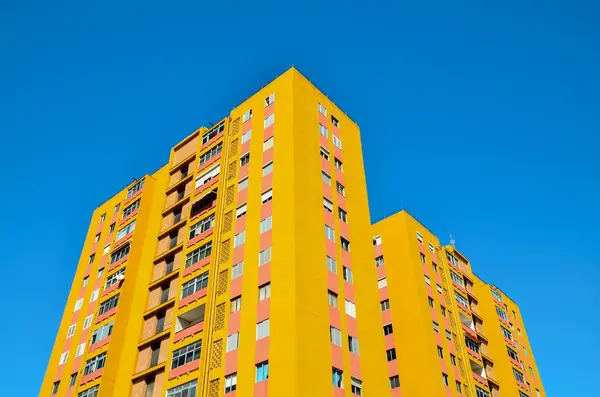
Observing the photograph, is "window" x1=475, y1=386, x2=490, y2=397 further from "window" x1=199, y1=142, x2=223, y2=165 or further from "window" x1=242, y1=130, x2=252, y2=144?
"window" x1=199, y1=142, x2=223, y2=165

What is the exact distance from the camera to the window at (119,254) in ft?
193

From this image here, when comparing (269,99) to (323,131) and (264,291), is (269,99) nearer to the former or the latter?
(323,131)

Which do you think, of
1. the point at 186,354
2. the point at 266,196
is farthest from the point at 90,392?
the point at 266,196

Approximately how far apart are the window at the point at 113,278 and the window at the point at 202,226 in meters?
9.94

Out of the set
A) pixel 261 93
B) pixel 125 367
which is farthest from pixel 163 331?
pixel 261 93

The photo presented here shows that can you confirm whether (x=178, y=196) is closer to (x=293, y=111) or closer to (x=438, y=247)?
(x=293, y=111)

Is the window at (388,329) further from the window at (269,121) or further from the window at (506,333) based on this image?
the window at (506,333)

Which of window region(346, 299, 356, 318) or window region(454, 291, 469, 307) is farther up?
window region(454, 291, 469, 307)

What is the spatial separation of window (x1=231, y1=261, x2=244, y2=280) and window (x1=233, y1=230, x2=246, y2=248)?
1.92 meters

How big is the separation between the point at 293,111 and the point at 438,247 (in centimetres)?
3139

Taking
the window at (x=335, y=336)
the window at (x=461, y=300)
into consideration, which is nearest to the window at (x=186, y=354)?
the window at (x=335, y=336)

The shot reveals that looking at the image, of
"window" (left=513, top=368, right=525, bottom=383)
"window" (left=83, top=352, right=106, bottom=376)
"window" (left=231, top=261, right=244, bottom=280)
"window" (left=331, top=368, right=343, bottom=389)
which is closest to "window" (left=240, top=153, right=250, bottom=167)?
"window" (left=231, top=261, right=244, bottom=280)

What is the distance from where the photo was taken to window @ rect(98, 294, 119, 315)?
181 feet

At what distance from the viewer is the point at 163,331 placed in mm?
47781
